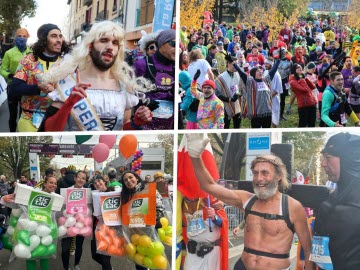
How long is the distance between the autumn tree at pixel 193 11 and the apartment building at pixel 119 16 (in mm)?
219

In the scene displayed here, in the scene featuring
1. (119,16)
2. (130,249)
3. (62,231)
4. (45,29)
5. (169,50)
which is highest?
(119,16)

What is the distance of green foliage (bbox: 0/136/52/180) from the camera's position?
3.88 meters

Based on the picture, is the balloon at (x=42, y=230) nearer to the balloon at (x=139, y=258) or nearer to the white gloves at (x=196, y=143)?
the balloon at (x=139, y=258)

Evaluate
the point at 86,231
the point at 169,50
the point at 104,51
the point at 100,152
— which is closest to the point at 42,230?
the point at 86,231

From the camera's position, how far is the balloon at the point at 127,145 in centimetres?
381

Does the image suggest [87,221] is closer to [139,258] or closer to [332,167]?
[139,258]

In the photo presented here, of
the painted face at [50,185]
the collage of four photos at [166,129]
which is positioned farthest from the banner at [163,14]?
the painted face at [50,185]

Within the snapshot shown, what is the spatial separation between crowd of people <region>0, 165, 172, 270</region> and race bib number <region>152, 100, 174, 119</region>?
40 centimetres

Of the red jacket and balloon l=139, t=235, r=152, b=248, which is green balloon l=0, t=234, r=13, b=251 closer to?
balloon l=139, t=235, r=152, b=248

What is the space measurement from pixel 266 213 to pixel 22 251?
66.0 inches

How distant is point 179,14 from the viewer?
3826mm

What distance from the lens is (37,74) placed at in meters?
3.83

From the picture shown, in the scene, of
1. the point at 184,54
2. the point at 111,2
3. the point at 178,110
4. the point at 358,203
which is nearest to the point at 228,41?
the point at 184,54

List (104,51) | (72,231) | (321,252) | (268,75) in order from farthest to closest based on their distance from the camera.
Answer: (268,75) < (72,231) < (104,51) < (321,252)
